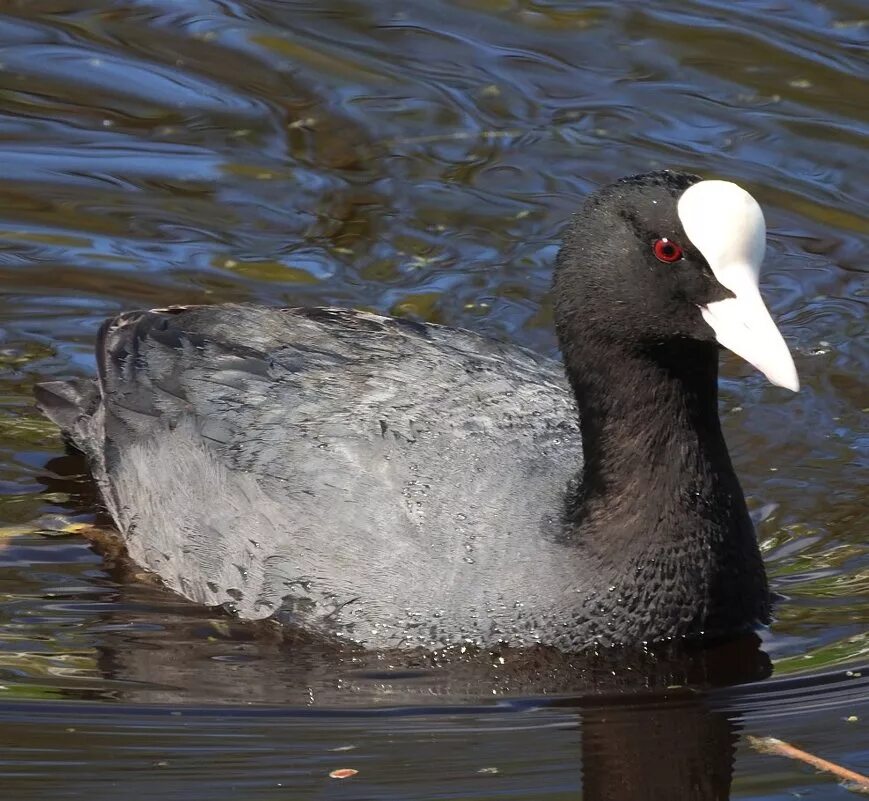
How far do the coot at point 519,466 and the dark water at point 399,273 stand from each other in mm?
148

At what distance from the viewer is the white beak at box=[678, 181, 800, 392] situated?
13.8ft

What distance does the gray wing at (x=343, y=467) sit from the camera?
4613 mm

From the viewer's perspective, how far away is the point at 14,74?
8.06 metres

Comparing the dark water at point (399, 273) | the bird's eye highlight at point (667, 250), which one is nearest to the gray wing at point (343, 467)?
the dark water at point (399, 273)

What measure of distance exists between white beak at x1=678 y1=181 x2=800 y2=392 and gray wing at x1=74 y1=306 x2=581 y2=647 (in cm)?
76

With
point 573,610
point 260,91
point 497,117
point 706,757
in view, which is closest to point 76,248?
point 260,91

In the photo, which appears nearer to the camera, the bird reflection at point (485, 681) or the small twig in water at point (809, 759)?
the small twig in water at point (809, 759)

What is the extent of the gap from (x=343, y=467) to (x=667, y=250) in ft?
3.52

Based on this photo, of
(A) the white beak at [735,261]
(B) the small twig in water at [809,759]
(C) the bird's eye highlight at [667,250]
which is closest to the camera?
(B) the small twig in water at [809,759]

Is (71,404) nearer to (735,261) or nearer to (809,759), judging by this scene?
(735,261)

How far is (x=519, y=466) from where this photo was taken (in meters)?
4.73

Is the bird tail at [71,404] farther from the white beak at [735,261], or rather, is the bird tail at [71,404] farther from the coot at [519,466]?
the white beak at [735,261]

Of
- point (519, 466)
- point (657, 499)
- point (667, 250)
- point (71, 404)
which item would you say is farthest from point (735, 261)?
point (71, 404)

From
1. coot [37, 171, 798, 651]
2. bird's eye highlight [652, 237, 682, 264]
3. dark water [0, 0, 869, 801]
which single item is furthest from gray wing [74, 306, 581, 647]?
bird's eye highlight [652, 237, 682, 264]
